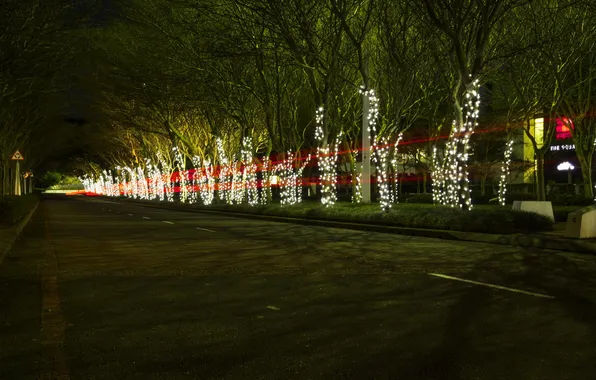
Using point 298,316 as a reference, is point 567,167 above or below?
above

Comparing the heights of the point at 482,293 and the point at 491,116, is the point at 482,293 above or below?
below

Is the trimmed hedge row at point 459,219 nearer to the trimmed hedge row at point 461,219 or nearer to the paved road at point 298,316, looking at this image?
the trimmed hedge row at point 461,219

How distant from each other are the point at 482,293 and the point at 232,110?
27.8 metres

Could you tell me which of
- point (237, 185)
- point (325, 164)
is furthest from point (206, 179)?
point (325, 164)

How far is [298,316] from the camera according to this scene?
24.6ft

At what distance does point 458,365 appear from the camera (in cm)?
548

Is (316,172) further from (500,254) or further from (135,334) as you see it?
(135,334)

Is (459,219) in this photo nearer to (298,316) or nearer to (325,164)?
(325,164)

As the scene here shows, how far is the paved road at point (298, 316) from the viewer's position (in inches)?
217

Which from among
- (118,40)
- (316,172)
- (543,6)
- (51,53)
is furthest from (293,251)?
(316,172)

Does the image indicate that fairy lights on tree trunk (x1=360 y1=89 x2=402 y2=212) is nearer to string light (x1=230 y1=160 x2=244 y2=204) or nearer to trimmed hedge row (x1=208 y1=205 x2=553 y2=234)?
trimmed hedge row (x1=208 y1=205 x2=553 y2=234)

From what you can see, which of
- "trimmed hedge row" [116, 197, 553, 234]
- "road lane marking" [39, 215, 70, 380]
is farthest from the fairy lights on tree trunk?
"road lane marking" [39, 215, 70, 380]

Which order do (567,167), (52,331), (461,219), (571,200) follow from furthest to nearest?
(567,167) < (571,200) < (461,219) < (52,331)

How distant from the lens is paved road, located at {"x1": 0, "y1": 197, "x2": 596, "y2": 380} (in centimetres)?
552
